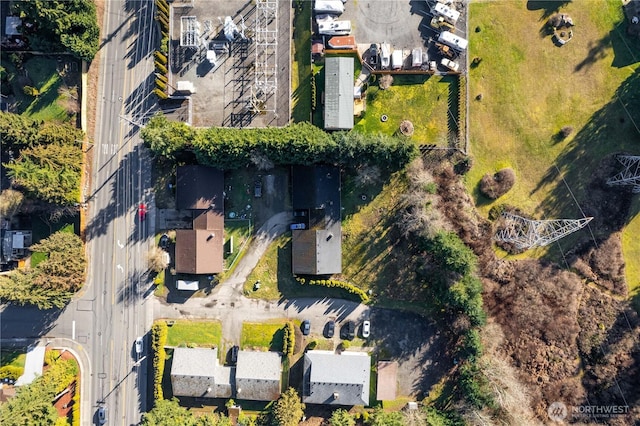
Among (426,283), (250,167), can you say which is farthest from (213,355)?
(426,283)

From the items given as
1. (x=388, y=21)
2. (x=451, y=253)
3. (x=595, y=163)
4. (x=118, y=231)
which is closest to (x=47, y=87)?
(x=118, y=231)

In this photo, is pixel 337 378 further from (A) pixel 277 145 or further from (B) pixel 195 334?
(A) pixel 277 145

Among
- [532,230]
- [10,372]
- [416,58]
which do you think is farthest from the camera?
[10,372]

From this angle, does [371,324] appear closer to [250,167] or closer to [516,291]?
[516,291]

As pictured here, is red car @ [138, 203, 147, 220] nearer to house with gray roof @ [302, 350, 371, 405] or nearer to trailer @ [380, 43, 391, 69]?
house with gray roof @ [302, 350, 371, 405]

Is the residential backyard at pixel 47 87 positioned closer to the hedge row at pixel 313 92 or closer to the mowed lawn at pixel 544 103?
the hedge row at pixel 313 92
